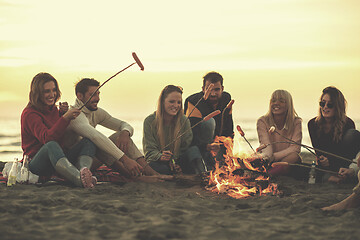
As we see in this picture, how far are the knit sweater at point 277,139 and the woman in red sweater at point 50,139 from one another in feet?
7.12

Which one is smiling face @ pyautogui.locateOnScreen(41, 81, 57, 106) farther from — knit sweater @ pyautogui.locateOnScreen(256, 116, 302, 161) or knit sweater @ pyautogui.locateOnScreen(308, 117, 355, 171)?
knit sweater @ pyautogui.locateOnScreen(308, 117, 355, 171)

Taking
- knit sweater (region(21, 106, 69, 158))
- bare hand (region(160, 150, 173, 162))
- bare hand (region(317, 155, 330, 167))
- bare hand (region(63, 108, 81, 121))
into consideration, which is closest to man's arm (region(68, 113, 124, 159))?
knit sweater (region(21, 106, 69, 158))

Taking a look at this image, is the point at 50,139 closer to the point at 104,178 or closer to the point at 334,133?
the point at 104,178

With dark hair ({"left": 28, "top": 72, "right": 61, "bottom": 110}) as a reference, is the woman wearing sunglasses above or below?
below

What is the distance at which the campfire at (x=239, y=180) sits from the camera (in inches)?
200

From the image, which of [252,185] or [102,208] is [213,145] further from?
[102,208]

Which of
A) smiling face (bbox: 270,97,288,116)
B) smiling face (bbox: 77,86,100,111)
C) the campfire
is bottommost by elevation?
the campfire

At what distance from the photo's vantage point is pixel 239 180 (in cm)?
525

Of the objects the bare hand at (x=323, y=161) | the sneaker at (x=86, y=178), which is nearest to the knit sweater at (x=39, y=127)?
the sneaker at (x=86, y=178)

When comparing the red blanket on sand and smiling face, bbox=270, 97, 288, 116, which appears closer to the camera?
the red blanket on sand

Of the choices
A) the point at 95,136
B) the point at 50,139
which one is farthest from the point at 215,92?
the point at 50,139

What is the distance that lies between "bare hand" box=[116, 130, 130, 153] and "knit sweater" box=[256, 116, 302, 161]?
5.62 ft

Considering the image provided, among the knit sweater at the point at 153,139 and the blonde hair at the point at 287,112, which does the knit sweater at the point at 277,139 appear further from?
the knit sweater at the point at 153,139

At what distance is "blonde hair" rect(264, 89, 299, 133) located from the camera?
6.12 metres
